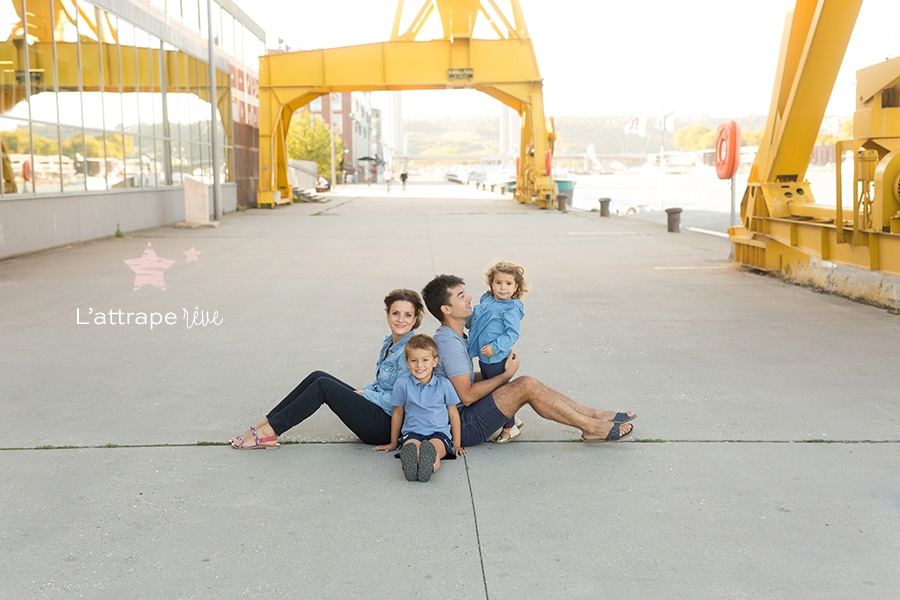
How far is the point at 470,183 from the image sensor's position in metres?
88.3

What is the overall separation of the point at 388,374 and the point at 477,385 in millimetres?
492

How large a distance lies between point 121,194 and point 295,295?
12894 millimetres

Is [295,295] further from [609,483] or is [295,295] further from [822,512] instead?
[822,512]

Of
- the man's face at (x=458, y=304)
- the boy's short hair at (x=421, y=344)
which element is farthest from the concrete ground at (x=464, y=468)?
the man's face at (x=458, y=304)

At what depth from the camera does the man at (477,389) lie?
5055 mm

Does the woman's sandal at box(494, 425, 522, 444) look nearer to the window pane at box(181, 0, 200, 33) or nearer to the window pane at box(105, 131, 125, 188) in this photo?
the window pane at box(105, 131, 125, 188)

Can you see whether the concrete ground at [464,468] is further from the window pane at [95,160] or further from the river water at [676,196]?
the window pane at [95,160]

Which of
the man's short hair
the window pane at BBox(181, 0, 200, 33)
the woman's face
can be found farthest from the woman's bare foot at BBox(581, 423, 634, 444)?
the window pane at BBox(181, 0, 200, 33)

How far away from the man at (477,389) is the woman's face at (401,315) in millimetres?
107

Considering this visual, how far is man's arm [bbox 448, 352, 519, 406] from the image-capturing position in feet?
16.6

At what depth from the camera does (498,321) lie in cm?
521

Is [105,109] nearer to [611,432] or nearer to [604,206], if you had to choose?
[604,206]

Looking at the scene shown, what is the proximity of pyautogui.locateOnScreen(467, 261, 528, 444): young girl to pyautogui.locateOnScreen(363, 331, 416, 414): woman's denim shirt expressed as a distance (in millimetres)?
415
